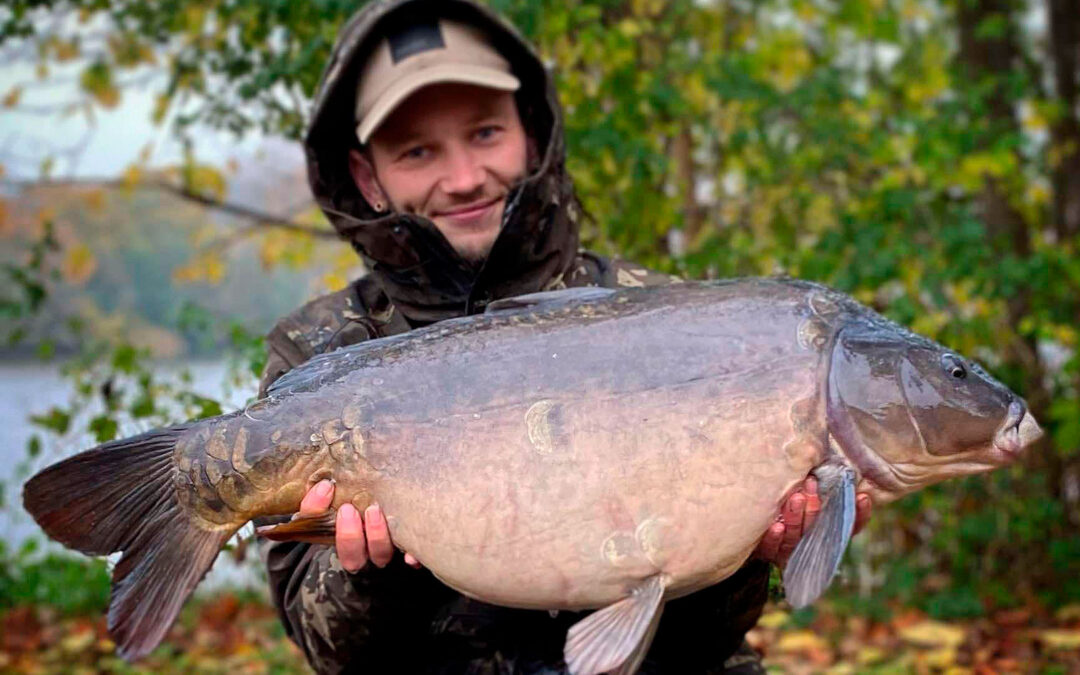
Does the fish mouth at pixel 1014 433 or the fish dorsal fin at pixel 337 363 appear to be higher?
the fish dorsal fin at pixel 337 363

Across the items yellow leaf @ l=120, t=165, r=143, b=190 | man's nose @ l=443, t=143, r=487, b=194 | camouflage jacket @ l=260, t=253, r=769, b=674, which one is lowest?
camouflage jacket @ l=260, t=253, r=769, b=674

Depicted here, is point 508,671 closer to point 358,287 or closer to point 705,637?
point 705,637

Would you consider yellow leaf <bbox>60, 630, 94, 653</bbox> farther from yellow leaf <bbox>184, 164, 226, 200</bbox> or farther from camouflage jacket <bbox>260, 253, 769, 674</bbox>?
camouflage jacket <bbox>260, 253, 769, 674</bbox>

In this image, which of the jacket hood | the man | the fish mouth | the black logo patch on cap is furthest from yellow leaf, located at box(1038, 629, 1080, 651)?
the black logo patch on cap

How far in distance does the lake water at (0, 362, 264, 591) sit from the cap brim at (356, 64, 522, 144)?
1.04 m

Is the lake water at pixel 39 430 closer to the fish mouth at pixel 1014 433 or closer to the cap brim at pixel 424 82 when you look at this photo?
the cap brim at pixel 424 82

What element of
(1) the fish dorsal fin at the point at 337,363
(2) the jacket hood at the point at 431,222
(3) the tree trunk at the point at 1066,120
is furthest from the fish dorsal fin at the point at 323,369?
(3) the tree trunk at the point at 1066,120

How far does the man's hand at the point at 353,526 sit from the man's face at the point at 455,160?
2.84ft

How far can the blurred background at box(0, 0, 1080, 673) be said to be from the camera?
13.9 ft

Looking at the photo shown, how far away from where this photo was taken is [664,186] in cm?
473

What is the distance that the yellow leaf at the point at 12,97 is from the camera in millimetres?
5746

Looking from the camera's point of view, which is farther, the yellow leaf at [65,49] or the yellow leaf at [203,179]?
the yellow leaf at [203,179]

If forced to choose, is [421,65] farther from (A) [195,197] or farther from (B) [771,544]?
(A) [195,197]

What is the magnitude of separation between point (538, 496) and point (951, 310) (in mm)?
3600
